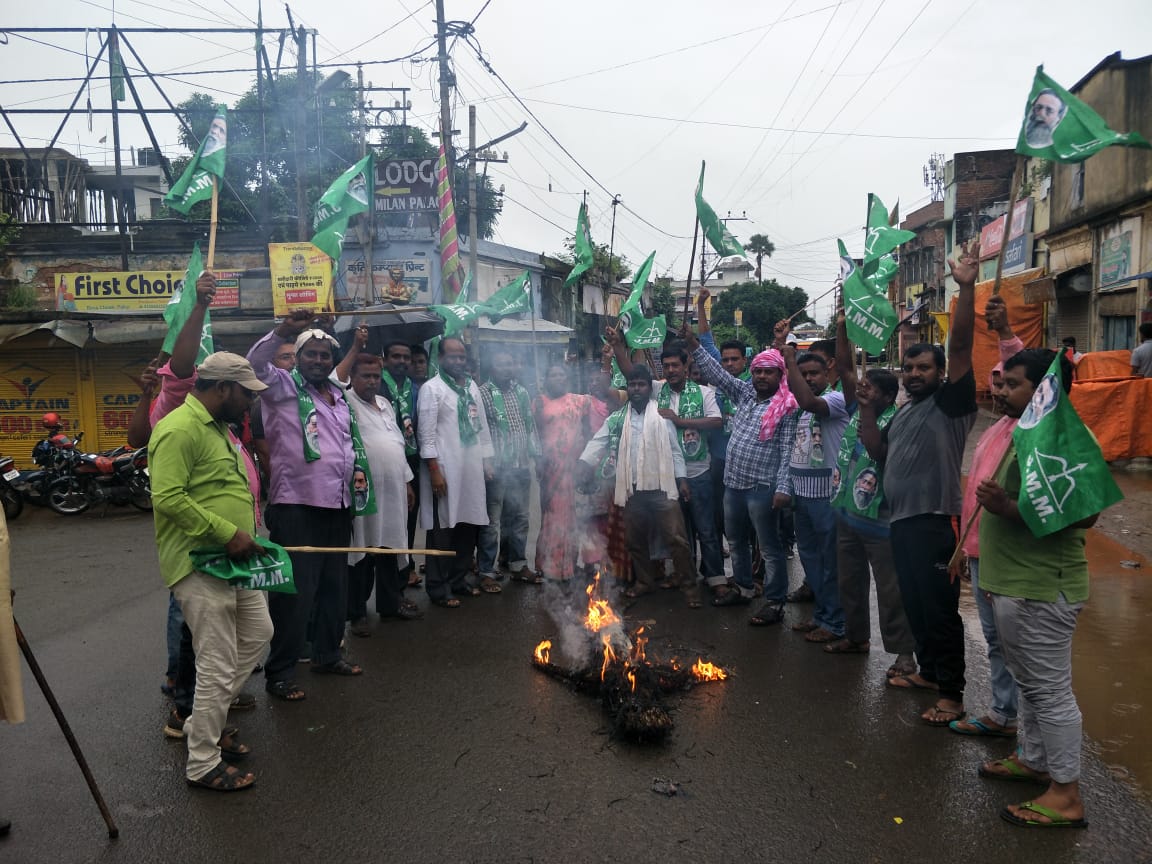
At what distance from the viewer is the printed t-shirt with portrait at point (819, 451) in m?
5.61

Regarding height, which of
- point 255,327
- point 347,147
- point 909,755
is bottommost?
point 909,755

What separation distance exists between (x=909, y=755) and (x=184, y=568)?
3402mm

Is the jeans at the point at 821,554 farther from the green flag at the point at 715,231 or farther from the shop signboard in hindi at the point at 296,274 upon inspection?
the shop signboard in hindi at the point at 296,274

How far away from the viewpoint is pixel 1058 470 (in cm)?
309

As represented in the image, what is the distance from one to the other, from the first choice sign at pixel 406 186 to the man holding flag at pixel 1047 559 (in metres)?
Answer: 16.4

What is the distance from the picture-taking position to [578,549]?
279 inches

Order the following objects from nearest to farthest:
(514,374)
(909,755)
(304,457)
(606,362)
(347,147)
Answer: (909,755)
(304,457)
(514,374)
(606,362)
(347,147)

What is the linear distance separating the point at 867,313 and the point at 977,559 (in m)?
1.67

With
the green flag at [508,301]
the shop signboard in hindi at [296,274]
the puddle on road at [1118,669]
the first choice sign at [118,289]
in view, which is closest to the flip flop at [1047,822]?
the puddle on road at [1118,669]

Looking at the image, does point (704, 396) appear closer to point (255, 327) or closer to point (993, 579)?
point (993, 579)

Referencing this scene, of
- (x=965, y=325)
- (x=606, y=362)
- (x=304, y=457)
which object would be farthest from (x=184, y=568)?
(x=606, y=362)

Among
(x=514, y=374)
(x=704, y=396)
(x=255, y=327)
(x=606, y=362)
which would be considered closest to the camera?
(x=704, y=396)

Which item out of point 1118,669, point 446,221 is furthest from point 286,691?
point 446,221

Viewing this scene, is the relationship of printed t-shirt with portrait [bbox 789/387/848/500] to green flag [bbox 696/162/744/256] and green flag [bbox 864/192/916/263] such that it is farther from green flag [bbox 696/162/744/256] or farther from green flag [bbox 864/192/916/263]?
green flag [bbox 696/162/744/256]
